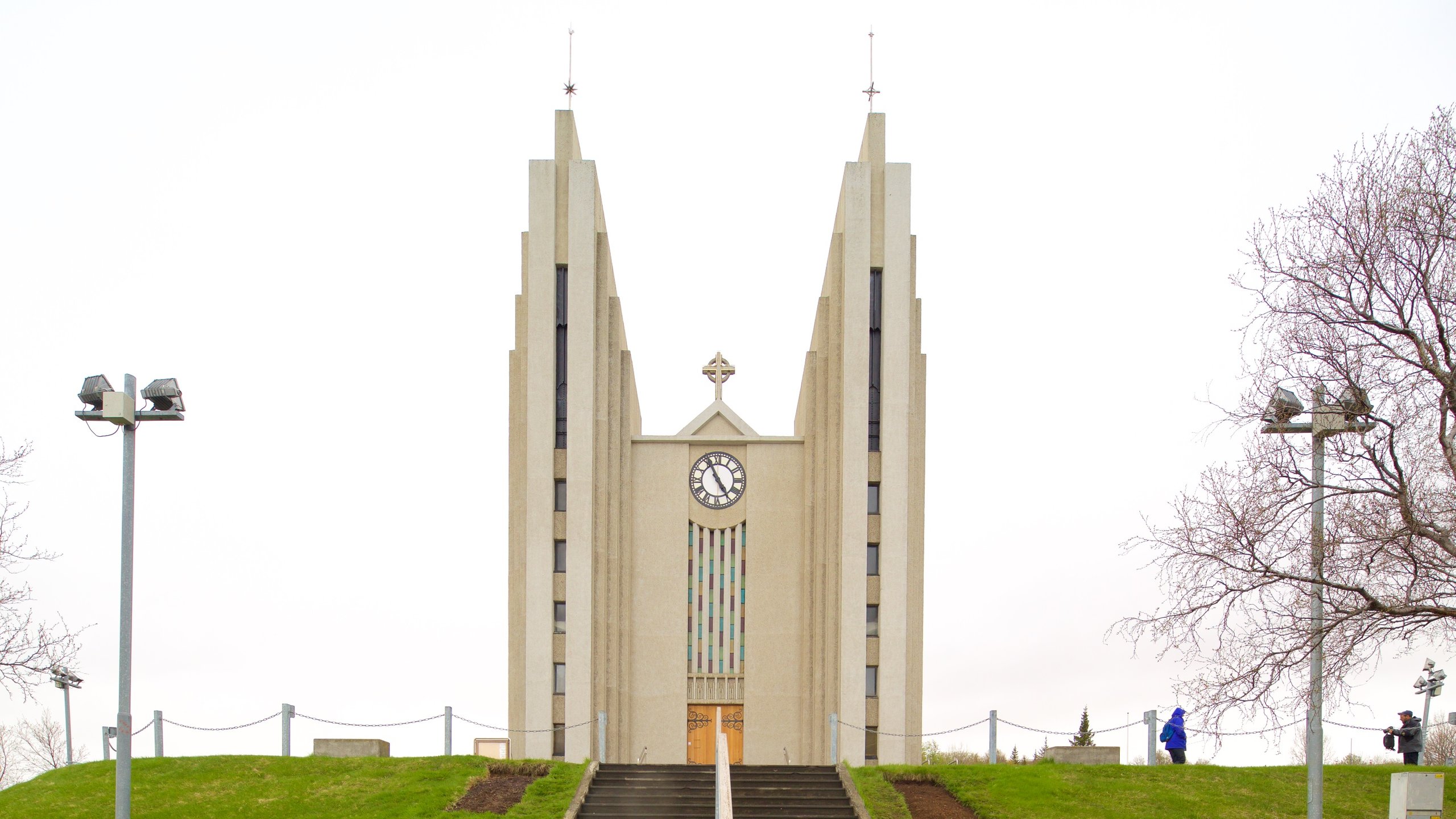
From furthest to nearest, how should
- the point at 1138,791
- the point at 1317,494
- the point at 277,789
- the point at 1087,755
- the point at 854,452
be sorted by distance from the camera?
Answer: the point at 854,452 < the point at 1087,755 < the point at 1138,791 < the point at 277,789 < the point at 1317,494

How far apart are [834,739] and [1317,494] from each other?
13.3m

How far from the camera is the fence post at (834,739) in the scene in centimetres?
2806

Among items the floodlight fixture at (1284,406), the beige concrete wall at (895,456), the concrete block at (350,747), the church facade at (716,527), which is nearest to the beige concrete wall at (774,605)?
the church facade at (716,527)

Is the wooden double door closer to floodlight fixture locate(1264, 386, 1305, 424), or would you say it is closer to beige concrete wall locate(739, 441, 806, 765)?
beige concrete wall locate(739, 441, 806, 765)

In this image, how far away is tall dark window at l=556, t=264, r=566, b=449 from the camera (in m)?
31.3

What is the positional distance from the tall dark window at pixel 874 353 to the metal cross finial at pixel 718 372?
16.2ft

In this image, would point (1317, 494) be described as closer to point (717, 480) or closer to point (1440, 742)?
point (717, 480)

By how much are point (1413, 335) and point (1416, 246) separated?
1110mm

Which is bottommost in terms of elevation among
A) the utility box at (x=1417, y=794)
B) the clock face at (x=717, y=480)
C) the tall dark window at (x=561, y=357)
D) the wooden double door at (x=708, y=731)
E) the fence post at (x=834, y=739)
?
the wooden double door at (x=708, y=731)

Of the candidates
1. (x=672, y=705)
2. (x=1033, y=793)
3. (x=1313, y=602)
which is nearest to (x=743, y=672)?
(x=672, y=705)

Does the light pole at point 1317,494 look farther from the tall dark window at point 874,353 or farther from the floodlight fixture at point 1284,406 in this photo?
the tall dark window at point 874,353

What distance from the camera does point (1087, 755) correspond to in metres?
25.9

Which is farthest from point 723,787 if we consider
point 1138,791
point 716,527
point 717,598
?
point 716,527

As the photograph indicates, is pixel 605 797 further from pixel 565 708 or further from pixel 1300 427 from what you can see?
pixel 1300 427
